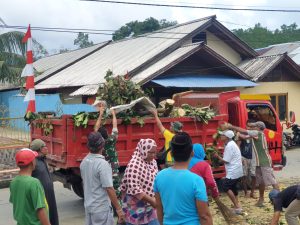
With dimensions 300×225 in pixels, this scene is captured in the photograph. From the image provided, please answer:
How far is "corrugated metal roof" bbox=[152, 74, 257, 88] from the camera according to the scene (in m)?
17.5

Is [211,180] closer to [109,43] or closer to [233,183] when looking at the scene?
[233,183]

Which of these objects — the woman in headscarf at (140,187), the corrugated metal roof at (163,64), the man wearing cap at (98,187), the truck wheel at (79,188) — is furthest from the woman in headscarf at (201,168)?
the corrugated metal roof at (163,64)

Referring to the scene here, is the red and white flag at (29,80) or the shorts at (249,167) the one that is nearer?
the shorts at (249,167)

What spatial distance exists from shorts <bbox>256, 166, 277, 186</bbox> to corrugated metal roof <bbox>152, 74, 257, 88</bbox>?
338 inches

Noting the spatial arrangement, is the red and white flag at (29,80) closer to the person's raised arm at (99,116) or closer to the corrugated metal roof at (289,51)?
the person's raised arm at (99,116)

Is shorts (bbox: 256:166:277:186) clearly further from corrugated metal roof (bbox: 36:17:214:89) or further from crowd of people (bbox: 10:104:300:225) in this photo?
corrugated metal roof (bbox: 36:17:214:89)

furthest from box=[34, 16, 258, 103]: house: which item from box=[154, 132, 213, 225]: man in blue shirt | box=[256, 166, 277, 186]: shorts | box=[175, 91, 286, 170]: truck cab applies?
box=[154, 132, 213, 225]: man in blue shirt

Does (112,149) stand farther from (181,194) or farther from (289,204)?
(181,194)

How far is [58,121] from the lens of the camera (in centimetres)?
789

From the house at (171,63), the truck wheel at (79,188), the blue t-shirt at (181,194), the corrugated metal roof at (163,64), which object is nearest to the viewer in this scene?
the blue t-shirt at (181,194)

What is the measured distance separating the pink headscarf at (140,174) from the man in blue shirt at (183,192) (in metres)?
1.20

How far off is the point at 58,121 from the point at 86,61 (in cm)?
1945

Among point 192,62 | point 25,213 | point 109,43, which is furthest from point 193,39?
point 25,213

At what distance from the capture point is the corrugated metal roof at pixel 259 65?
20420 mm
